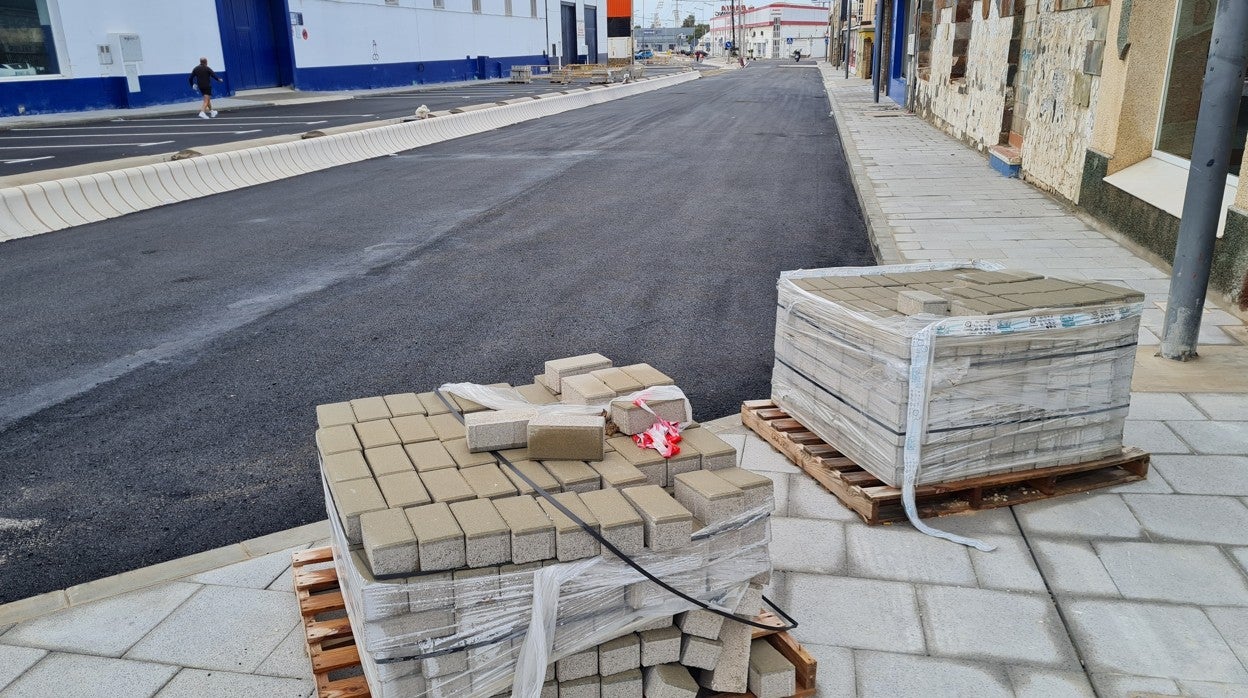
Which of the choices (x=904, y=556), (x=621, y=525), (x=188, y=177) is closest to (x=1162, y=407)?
(x=904, y=556)

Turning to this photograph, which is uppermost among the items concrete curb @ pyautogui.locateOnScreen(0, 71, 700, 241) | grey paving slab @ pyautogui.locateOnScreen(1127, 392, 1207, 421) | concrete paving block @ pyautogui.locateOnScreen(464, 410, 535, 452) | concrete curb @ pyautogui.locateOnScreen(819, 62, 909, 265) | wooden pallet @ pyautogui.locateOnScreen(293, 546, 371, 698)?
concrete paving block @ pyautogui.locateOnScreen(464, 410, 535, 452)

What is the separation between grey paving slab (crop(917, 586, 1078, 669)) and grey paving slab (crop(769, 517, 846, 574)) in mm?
453

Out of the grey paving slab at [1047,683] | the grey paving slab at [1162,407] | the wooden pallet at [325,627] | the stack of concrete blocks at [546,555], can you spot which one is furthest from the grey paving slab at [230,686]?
the grey paving slab at [1162,407]

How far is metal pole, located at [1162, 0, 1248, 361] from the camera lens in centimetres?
623

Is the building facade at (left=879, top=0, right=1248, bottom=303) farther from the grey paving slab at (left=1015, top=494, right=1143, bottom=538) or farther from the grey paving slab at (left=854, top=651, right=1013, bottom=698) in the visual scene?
the grey paving slab at (left=854, top=651, right=1013, bottom=698)

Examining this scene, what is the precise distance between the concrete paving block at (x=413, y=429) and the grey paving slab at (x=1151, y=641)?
2811 mm

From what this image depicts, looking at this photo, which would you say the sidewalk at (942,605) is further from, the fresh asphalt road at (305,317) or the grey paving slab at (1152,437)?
the fresh asphalt road at (305,317)

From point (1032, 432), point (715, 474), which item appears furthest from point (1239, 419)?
point (715, 474)

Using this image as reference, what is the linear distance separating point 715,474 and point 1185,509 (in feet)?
9.50

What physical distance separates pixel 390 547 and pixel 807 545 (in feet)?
7.81

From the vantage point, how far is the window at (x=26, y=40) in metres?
26.9

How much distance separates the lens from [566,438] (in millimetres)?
3506

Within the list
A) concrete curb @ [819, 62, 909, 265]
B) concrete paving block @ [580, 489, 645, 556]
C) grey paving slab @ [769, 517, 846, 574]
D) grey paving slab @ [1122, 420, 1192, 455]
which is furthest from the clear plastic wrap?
concrete curb @ [819, 62, 909, 265]

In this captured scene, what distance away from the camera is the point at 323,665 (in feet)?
11.1
